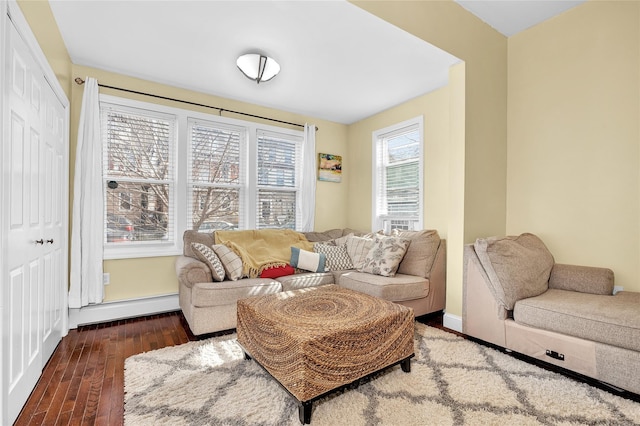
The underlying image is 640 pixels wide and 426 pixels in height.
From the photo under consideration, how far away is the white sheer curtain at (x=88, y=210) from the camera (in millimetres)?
2814

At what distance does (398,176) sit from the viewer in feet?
13.3

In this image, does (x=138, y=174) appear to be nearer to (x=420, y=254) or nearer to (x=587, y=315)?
(x=420, y=254)

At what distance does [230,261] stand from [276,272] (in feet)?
1.58

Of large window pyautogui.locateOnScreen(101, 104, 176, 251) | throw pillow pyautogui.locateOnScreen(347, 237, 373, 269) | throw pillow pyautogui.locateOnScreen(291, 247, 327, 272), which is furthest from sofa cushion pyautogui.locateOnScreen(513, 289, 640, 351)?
large window pyautogui.locateOnScreen(101, 104, 176, 251)

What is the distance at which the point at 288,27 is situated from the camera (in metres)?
2.42

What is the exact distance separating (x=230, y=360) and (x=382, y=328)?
111 centimetres

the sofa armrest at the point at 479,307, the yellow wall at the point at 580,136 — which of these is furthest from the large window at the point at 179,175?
the yellow wall at the point at 580,136

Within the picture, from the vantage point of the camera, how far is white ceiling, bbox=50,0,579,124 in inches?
88.4

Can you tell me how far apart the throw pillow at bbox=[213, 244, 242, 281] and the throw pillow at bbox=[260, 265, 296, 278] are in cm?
27

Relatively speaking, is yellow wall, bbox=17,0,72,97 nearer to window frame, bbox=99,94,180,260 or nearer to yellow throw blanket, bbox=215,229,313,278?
window frame, bbox=99,94,180,260

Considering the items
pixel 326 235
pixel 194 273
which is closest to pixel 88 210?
pixel 194 273

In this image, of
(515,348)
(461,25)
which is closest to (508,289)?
(515,348)

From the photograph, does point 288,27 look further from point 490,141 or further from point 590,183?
point 590,183

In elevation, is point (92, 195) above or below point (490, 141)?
below
